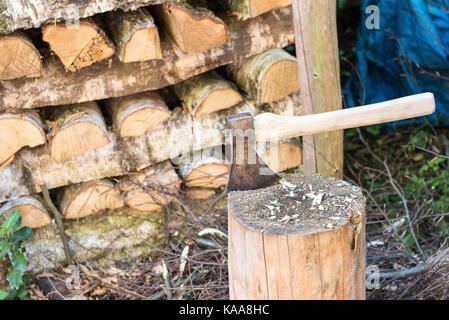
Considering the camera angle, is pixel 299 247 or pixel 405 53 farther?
pixel 405 53

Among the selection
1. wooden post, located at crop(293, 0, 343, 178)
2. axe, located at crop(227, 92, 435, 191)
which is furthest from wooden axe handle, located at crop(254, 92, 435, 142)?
wooden post, located at crop(293, 0, 343, 178)

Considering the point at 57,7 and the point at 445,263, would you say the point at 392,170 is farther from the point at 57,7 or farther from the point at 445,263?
the point at 57,7

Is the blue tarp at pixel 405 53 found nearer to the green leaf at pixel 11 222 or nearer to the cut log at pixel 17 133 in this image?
the cut log at pixel 17 133

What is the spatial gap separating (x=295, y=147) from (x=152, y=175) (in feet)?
2.78

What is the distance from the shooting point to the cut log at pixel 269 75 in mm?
2658

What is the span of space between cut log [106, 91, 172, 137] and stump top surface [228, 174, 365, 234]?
0.84 metres

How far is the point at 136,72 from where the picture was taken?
8.29 feet

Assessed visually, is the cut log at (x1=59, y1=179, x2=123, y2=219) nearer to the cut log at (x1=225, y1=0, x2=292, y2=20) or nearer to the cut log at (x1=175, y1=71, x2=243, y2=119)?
the cut log at (x1=175, y1=71, x2=243, y2=119)

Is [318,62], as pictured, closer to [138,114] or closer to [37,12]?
[138,114]

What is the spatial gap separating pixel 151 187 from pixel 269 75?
0.89m

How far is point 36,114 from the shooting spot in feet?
8.25

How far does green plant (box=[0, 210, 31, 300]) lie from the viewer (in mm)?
2488

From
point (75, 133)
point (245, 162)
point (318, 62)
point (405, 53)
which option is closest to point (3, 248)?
point (75, 133)

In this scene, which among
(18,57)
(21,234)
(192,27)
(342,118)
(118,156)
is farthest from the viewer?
(118,156)
